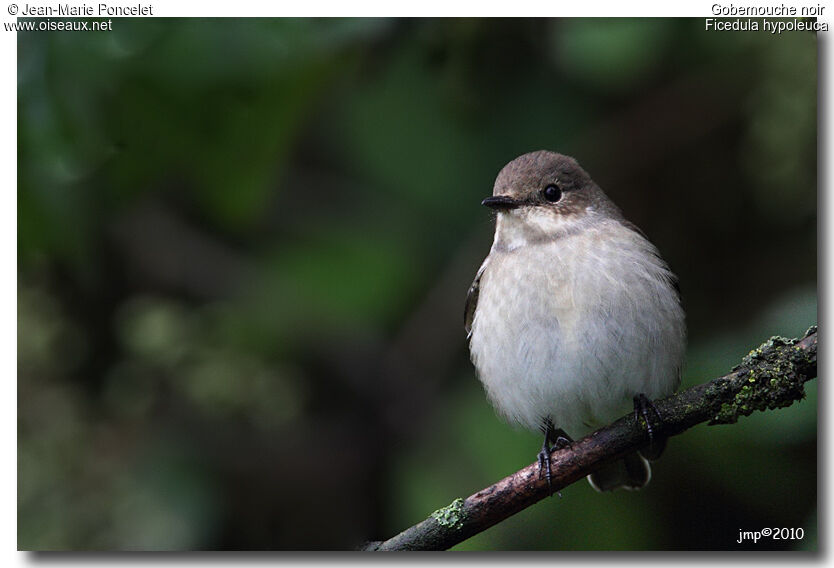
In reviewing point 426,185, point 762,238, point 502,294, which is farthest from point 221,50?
point 762,238

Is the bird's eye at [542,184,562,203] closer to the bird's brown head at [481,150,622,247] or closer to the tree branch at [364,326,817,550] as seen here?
the bird's brown head at [481,150,622,247]

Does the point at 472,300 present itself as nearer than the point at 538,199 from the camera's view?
No

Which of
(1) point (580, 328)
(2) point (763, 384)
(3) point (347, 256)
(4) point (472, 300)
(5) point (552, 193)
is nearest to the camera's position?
(2) point (763, 384)

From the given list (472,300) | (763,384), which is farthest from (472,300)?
(763,384)

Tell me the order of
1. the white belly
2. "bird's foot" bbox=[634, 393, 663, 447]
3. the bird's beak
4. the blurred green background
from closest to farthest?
"bird's foot" bbox=[634, 393, 663, 447], the white belly, the bird's beak, the blurred green background

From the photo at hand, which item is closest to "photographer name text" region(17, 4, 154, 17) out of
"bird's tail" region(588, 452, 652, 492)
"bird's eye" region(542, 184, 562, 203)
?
"bird's eye" region(542, 184, 562, 203)

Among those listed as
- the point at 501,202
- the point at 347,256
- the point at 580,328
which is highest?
the point at 347,256

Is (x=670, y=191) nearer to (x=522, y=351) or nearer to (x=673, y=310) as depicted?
(x=673, y=310)

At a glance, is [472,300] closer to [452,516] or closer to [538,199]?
[538,199]
